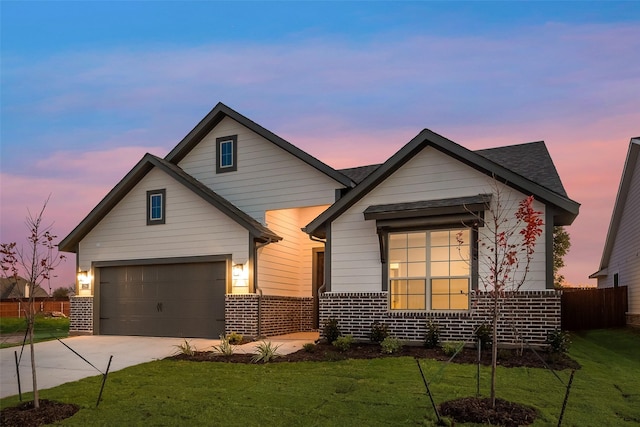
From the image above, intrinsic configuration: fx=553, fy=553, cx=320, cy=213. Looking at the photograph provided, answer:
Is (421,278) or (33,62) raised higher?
(33,62)

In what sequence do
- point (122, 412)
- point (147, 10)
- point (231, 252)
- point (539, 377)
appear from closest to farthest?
point (122, 412) → point (539, 377) → point (147, 10) → point (231, 252)

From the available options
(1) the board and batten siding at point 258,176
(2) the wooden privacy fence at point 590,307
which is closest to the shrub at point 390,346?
(1) the board and batten siding at point 258,176

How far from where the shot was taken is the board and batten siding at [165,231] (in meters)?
16.3

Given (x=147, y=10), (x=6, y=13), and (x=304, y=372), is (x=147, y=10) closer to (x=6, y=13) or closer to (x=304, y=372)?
(x=6, y=13)

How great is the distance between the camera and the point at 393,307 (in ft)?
44.0

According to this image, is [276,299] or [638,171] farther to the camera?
[638,171]

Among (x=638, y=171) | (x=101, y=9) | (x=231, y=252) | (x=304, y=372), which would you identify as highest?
(x=101, y=9)

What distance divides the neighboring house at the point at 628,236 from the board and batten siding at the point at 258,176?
10.6 meters

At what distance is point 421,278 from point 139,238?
9253mm

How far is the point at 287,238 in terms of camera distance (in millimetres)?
17688

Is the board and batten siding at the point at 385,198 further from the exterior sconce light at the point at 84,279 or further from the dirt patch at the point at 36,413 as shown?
the exterior sconce light at the point at 84,279

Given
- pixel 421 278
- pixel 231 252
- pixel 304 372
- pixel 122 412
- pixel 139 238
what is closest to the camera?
pixel 122 412

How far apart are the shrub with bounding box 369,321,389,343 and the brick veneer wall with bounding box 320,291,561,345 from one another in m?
0.20

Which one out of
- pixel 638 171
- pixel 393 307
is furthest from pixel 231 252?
pixel 638 171
